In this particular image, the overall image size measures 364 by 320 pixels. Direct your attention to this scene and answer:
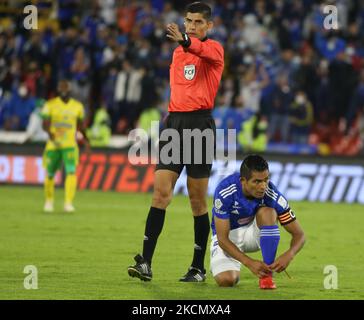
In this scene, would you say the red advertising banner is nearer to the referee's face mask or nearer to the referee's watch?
the referee's face mask

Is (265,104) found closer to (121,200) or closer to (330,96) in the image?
(330,96)

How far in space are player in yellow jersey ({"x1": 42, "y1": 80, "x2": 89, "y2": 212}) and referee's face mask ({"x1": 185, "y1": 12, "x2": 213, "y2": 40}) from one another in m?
7.54

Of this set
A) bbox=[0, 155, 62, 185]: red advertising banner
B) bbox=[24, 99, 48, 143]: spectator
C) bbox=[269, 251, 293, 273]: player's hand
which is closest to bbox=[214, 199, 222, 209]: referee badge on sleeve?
bbox=[269, 251, 293, 273]: player's hand

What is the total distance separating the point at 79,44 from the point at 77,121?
902 centimetres

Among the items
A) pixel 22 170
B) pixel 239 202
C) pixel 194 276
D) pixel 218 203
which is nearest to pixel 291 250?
pixel 239 202

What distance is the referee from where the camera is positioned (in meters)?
10.0

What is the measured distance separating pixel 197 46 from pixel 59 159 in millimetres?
8277

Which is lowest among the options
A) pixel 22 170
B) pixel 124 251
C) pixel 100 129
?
pixel 22 170

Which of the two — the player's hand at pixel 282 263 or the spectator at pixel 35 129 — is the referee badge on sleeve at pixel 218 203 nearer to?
the player's hand at pixel 282 263

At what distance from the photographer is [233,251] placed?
9367 mm

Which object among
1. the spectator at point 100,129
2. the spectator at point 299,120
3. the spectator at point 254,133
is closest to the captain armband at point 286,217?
the spectator at point 254,133

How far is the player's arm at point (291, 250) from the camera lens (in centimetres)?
921

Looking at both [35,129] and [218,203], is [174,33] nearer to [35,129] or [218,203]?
[218,203]
